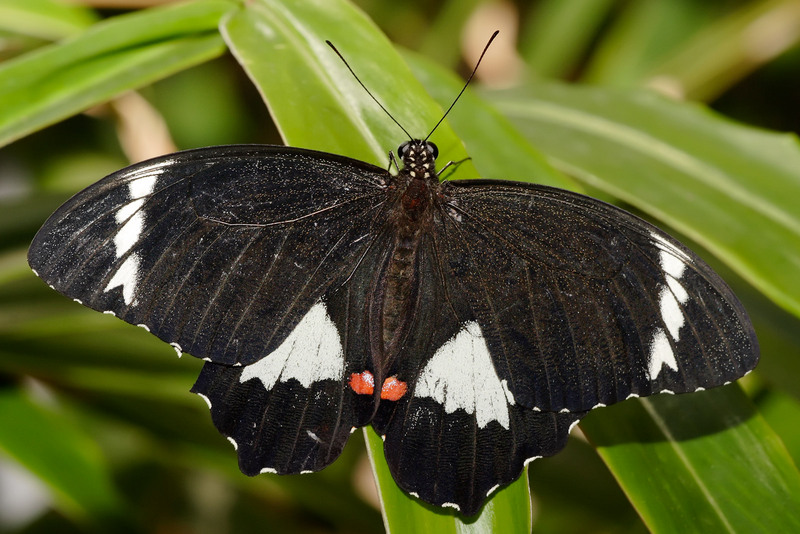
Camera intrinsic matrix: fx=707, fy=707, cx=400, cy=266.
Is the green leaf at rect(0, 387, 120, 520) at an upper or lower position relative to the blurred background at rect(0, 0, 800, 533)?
lower

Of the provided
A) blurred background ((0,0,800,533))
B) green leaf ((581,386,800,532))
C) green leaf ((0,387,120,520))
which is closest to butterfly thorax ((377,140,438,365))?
green leaf ((581,386,800,532))

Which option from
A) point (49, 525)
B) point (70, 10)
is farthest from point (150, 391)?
point (70, 10)

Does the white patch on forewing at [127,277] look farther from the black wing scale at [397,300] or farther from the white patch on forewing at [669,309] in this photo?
the white patch on forewing at [669,309]

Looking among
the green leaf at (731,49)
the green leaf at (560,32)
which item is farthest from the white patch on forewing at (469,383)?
the green leaf at (560,32)

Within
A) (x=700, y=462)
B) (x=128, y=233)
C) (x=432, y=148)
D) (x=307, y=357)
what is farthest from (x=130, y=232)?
(x=700, y=462)

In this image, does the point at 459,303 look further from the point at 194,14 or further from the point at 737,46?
the point at 737,46

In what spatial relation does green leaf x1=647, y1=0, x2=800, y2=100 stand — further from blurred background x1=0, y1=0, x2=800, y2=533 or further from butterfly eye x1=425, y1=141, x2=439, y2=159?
butterfly eye x1=425, y1=141, x2=439, y2=159

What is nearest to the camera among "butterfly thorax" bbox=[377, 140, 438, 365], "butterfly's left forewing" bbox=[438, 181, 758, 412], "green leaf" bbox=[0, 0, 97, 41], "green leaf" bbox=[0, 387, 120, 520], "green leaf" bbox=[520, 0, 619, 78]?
"butterfly's left forewing" bbox=[438, 181, 758, 412]

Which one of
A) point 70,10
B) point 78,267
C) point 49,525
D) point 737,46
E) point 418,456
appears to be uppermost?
point 737,46

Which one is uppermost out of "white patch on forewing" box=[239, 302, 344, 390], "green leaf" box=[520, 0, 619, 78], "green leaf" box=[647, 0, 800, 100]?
"green leaf" box=[520, 0, 619, 78]
